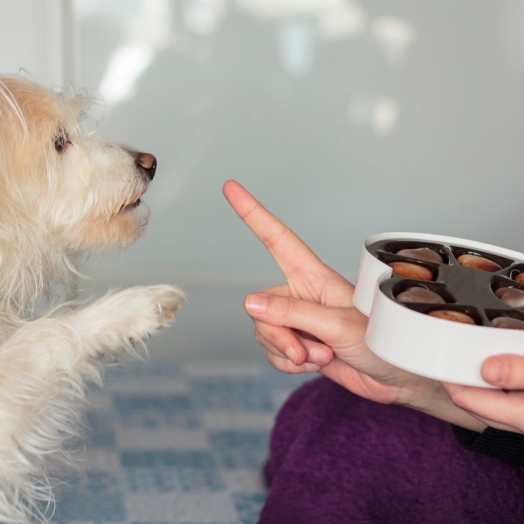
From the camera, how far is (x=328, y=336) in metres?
0.98

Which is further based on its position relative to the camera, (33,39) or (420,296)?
(33,39)

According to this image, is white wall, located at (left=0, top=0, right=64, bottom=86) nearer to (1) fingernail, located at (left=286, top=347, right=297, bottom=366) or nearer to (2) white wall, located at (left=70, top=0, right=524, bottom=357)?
(2) white wall, located at (left=70, top=0, right=524, bottom=357)

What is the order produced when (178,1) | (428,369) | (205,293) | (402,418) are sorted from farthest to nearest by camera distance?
(205,293) < (178,1) < (402,418) < (428,369)

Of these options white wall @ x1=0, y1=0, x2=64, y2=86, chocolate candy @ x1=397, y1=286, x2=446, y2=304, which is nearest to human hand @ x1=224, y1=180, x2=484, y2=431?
chocolate candy @ x1=397, y1=286, x2=446, y2=304

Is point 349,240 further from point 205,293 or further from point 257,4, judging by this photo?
point 257,4

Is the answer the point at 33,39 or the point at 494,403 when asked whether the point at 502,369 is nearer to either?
the point at 494,403

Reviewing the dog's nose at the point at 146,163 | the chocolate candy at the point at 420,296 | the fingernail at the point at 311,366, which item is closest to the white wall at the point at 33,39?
the dog's nose at the point at 146,163

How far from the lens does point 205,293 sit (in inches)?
101

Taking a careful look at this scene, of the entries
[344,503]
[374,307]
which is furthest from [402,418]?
[374,307]

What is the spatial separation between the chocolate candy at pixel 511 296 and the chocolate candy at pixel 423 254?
0.09m

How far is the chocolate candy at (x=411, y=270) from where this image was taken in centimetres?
81

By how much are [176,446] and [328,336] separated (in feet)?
2.75

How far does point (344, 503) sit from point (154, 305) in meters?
0.47

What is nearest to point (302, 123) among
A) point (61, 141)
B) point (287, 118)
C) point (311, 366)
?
point (287, 118)
